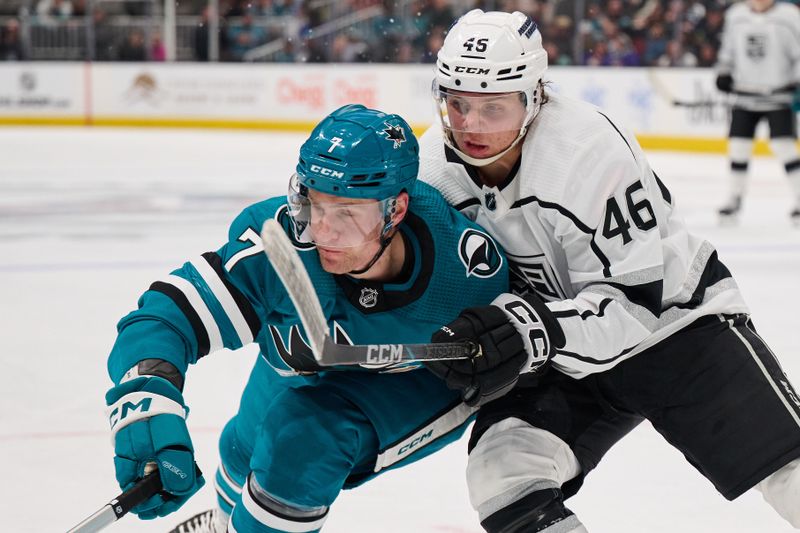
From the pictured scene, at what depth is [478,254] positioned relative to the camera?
2.03 meters

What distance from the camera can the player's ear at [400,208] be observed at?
193cm

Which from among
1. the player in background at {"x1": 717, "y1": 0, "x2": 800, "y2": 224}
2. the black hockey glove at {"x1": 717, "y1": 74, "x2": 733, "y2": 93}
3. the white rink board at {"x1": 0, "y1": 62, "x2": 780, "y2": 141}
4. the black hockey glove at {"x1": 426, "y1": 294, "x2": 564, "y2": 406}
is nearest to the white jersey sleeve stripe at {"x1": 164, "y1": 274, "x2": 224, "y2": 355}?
the black hockey glove at {"x1": 426, "y1": 294, "x2": 564, "y2": 406}

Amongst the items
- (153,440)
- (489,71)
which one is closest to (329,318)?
(153,440)

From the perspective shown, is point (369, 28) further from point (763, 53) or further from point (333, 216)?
point (333, 216)

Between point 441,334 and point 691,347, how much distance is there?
59cm

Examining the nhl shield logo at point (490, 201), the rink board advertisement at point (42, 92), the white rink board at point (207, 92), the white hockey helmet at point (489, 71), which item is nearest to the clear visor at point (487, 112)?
the white hockey helmet at point (489, 71)

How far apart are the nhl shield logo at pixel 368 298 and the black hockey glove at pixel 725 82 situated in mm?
5979

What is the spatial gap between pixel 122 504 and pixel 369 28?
407 inches

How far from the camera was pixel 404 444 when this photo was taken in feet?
6.52

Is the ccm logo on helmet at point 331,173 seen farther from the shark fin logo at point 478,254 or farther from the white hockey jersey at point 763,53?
the white hockey jersey at point 763,53

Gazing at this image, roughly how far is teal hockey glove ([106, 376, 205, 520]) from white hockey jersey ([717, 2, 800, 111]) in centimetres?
634

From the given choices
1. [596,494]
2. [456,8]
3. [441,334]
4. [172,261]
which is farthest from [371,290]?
[456,8]

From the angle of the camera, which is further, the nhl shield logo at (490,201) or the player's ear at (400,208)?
the nhl shield logo at (490,201)

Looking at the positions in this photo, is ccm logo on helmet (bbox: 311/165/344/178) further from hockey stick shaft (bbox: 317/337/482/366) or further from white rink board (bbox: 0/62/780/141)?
white rink board (bbox: 0/62/780/141)
